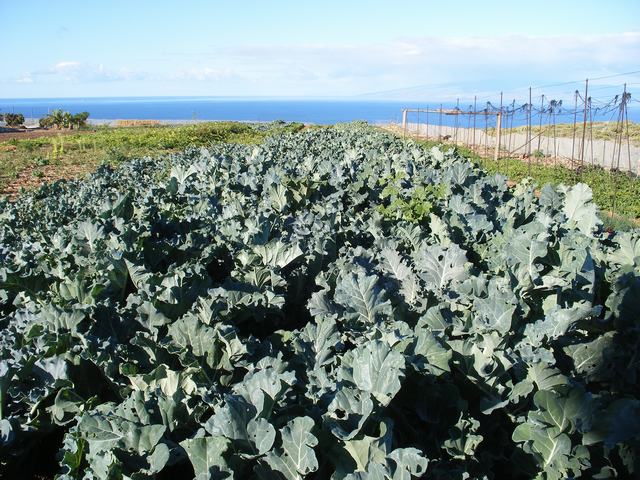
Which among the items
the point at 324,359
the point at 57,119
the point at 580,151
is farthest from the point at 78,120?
the point at 324,359

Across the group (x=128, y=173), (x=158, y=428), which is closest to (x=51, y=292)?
(x=158, y=428)

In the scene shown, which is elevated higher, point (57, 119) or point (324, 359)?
point (57, 119)

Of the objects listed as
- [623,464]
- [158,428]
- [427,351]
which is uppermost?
[427,351]

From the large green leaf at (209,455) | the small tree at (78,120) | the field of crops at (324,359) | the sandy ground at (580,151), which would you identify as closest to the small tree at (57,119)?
the small tree at (78,120)

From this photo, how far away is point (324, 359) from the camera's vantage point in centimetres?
243

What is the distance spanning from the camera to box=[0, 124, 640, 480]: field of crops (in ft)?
6.07

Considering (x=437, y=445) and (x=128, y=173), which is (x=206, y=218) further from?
(x=128, y=173)

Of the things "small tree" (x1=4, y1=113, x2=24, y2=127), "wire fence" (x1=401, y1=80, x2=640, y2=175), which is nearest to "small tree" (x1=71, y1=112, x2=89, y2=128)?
"small tree" (x1=4, y1=113, x2=24, y2=127)

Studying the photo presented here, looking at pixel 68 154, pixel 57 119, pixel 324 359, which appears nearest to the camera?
pixel 324 359

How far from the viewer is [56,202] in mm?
6406

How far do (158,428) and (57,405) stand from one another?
88 centimetres

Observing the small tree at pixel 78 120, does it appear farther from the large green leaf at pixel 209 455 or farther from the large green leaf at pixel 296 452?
the large green leaf at pixel 296 452

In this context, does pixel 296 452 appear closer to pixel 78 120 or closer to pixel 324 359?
pixel 324 359

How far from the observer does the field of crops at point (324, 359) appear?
185cm
